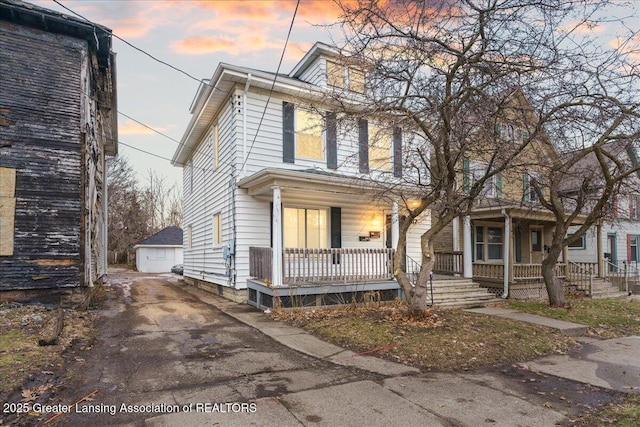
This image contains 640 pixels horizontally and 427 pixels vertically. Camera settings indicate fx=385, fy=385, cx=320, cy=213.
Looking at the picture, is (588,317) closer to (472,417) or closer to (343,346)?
(343,346)

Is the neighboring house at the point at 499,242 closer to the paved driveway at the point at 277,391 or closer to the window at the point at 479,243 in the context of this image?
the window at the point at 479,243

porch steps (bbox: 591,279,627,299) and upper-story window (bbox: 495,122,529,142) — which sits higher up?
upper-story window (bbox: 495,122,529,142)

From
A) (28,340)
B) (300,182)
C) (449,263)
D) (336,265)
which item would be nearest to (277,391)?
(28,340)

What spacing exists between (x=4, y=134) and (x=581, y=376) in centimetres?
1203

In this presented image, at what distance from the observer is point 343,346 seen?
263 inches

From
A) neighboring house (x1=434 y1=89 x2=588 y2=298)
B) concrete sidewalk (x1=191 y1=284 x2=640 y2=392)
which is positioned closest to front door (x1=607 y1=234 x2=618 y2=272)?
neighboring house (x1=434 y1=89 x2=588 y2=298)

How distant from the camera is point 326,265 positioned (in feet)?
33.6

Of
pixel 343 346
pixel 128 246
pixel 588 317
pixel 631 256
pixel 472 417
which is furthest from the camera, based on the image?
pixel 128 246

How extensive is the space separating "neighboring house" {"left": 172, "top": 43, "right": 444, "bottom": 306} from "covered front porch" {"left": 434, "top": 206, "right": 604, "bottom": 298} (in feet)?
5.34

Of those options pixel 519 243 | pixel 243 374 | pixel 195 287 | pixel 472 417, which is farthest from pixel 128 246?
pixel 472 417

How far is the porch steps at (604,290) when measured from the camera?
585 inches

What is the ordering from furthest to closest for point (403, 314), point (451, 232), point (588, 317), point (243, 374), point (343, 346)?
point (451, 232)
point (588, 317)
point (403, 314)
point (343, 346)
point (243, 374)

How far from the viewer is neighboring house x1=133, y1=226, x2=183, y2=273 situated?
31188mm

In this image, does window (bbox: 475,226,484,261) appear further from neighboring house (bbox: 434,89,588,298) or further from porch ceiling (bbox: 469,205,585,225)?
porch ceiling (bbox: 469,205,585,225)
